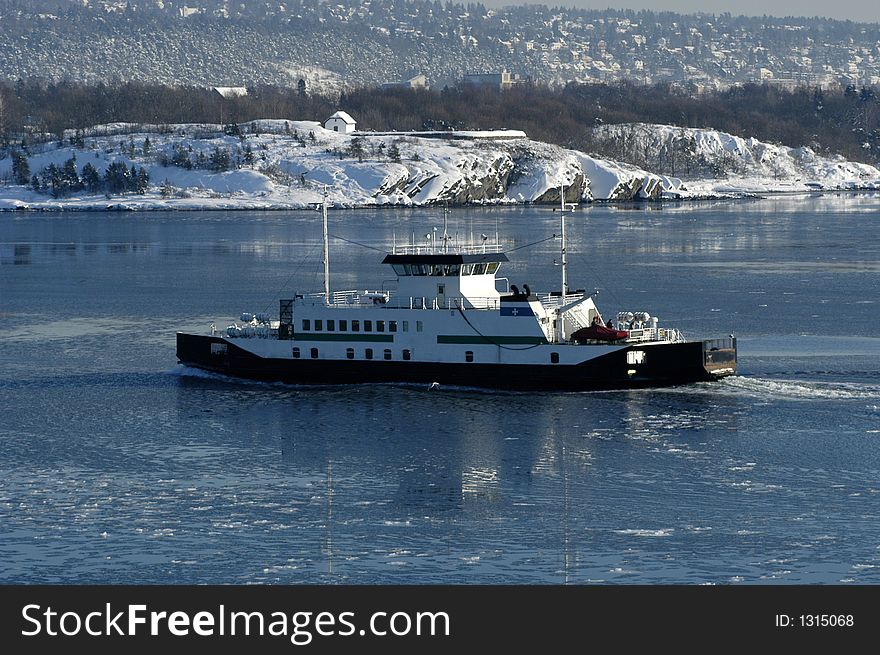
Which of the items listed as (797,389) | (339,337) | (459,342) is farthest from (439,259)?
(797,389)

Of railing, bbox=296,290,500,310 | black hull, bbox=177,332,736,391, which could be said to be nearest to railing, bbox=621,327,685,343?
black hull, bbox=177,332,736,391

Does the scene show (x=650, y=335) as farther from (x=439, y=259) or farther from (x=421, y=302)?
(x=421, y=302)

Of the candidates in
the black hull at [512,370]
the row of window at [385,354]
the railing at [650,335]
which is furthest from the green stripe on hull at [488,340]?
the railing at [650,335]

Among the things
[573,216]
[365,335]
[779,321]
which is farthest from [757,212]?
[365,335]

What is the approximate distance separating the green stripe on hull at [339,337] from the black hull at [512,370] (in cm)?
88

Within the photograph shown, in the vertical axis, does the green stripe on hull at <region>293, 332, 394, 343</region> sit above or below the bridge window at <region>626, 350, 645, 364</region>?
above

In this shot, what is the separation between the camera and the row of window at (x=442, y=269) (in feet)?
200

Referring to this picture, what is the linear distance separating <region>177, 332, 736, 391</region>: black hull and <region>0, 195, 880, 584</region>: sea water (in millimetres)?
676

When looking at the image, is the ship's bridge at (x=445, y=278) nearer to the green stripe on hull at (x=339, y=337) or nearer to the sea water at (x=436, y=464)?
the green stripe on hull at (x=339, y=337)

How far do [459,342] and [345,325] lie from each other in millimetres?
4977

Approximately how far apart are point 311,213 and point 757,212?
182ft

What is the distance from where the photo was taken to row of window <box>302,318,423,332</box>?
199ft

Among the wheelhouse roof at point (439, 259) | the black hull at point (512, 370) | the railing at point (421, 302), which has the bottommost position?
the black hull at point (512, 370)

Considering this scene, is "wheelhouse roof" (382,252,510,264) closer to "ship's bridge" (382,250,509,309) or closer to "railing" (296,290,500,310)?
"ship's bridge" (382,250,509,309)
